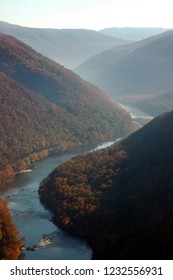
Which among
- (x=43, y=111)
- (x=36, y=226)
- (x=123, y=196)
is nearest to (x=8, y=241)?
(x=36, y=226)

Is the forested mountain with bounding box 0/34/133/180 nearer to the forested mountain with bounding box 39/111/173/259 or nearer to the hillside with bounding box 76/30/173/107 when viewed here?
the forested mountain with bounding box 39/111/173/259

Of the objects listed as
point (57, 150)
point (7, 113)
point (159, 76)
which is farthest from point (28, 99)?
point (159, 76)

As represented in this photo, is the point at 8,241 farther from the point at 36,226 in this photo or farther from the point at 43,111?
the point at 43,111

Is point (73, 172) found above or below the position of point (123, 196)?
below

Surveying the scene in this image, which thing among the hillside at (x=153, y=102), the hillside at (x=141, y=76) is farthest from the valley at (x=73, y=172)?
the hillside at (x=141, y=76)

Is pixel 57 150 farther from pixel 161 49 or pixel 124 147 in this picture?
pixel 161 49

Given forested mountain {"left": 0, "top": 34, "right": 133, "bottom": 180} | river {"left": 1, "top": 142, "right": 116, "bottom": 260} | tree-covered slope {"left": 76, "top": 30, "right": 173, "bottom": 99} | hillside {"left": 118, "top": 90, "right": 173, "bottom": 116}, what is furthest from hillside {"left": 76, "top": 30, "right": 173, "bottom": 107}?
river {"left": 1, "top": 142, "right": 116, "bottom": 260}
